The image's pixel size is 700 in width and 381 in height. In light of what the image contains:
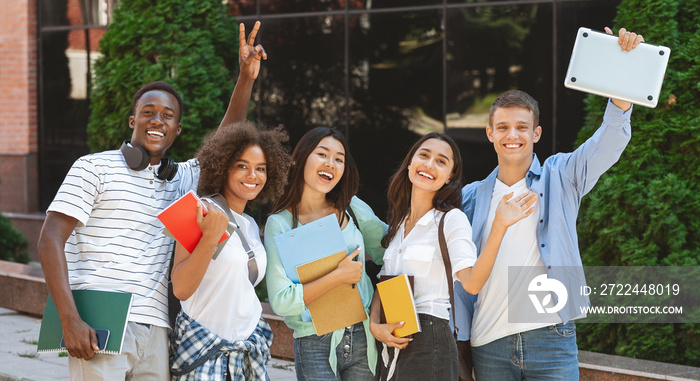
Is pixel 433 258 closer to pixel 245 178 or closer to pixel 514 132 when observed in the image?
pixel 514 132

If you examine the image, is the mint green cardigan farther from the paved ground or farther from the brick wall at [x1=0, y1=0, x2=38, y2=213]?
the brick wall at [x1=0, y1=0, x2=38, y2=213]

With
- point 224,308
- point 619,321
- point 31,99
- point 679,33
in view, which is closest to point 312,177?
point 224,308

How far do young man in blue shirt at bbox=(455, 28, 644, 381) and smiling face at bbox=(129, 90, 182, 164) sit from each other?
4.88 feet

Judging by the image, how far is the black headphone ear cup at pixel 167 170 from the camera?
355 cm

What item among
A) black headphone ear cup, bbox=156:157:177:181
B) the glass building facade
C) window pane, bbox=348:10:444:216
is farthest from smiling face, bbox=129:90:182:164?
window pane, bbox=348:10:444:216

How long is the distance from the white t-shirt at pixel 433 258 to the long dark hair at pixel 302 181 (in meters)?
0.46

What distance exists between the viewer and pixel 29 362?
6.27 m

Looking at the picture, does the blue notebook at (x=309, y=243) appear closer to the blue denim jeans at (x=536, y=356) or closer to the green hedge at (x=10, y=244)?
the blue denim jeans at (x=536, y=356)

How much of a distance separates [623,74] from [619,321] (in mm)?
3288

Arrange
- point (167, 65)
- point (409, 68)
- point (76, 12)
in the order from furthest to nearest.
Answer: point (76, 12), point (409, 68), point (167, 65)

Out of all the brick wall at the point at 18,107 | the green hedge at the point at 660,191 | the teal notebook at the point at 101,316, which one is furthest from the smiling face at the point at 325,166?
the brick wall at the point at 18,107

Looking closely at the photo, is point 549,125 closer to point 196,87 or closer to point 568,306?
point 196,87

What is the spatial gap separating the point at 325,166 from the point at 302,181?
0.52 ft

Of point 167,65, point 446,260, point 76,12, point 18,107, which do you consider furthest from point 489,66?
point 18,107
